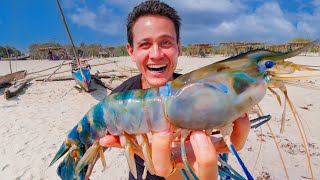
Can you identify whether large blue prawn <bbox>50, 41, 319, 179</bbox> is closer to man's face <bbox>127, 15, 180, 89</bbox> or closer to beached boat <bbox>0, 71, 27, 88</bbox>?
man's face <bbox>127, 15, 180, 89</bbox>

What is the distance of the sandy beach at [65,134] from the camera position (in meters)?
4.76

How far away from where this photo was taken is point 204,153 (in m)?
1.59

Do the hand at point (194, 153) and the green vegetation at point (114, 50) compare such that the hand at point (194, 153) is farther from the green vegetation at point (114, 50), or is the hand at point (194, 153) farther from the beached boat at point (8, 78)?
the green vegetation at point (114, 50)

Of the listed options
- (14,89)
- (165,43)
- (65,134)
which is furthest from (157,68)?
(14,89)

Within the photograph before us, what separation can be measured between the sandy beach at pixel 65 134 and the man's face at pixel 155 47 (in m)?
1.12

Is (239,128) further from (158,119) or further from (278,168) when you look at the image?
(278,168)

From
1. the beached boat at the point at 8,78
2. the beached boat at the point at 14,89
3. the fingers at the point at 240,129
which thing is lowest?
the beached boat at the point at 14,89

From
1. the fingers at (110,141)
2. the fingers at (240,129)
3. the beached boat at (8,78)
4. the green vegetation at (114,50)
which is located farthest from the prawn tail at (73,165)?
the green vegetation at (114,50)

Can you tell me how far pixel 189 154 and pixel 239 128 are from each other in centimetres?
43

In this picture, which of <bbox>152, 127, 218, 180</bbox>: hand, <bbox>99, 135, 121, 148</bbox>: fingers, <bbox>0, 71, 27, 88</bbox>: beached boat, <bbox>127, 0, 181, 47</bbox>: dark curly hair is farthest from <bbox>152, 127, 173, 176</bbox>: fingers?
<bbox>0, 71, 27, 88</bbox>: beached boat

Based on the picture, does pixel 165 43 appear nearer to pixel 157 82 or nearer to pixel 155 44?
pixel 155 44

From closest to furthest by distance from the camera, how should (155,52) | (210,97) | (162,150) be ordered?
(210,97) → (162,150) → (155,52)

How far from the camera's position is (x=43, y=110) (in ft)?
30.5

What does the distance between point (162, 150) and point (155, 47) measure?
1.06 m
